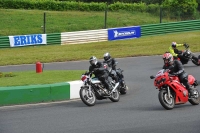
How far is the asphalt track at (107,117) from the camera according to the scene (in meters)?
11.0

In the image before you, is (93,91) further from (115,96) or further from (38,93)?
(38,93)

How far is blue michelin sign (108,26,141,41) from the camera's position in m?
34.2

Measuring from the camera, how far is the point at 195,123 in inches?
443

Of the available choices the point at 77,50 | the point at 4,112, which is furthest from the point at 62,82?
the point at 77,50

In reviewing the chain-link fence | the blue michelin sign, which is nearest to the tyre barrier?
the blue michelin sign

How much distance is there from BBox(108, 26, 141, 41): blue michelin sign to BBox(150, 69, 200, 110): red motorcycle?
20.5m

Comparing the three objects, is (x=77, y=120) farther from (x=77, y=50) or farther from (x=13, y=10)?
(x=13, y=10)

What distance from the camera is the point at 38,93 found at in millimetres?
15398

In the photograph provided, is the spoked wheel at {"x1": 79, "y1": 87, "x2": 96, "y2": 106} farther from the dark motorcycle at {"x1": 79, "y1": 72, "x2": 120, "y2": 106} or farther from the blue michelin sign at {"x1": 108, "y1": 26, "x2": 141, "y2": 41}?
the blue michelin sign at {"x1": 108, "y1": 26, "x2": 141, "y2": 41}

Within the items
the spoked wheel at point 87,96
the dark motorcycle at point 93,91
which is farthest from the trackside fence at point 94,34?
the spoked wheel at point 87,96

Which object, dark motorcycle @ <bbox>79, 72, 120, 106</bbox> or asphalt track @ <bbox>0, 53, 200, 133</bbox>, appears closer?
asphalt track @ <bbox>0, 53, 200, 133</bbox>

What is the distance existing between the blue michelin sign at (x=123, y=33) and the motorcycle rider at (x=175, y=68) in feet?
66.5

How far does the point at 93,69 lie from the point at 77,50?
54.2 ft

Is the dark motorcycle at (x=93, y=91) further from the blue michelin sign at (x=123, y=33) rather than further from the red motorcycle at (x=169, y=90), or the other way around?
the blue michelin sign at (x=123, y=33)
